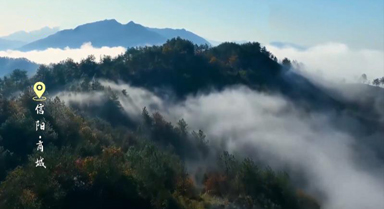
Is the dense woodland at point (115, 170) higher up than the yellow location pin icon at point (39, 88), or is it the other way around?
the yellow location pin icon at point (39, 88)

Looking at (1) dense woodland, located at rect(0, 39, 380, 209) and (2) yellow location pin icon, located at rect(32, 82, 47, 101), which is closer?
(1) dense woodland, located at rect(0, 39, 380, 209)

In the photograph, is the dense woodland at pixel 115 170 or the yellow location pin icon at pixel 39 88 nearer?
the dense woodland at pixel 115 170

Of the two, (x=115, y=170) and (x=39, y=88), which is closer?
(x=115, y=170)

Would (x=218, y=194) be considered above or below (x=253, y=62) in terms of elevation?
below

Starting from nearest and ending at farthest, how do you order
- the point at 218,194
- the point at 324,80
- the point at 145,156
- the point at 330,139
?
the point at 145,156 → the point at 218,194 → the point at 330,139 → the point at 324,80

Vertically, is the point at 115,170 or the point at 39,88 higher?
the point at 39,88

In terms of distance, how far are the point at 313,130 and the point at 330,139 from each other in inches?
279

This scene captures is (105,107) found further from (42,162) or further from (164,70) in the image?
(42,162)

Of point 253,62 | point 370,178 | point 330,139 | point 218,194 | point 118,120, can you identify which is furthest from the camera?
point 253,62

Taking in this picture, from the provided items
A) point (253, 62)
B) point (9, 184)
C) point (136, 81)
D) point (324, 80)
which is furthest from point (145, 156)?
point (324, 80)

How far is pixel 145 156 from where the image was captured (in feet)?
124

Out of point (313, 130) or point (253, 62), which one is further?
point (253, 62)

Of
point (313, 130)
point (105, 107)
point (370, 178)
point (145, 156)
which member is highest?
point (145, 156)

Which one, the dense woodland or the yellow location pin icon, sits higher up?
the yellow location pin icon
